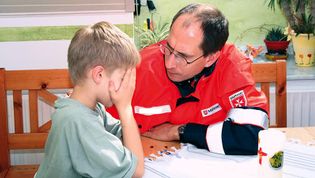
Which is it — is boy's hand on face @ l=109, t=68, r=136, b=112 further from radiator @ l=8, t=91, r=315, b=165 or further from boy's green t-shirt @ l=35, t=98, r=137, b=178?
radiator @ l=8, t=91, r=315, b=165

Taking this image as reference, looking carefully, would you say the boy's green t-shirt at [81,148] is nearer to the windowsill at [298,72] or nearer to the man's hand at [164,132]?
the man's hand at [164,132]

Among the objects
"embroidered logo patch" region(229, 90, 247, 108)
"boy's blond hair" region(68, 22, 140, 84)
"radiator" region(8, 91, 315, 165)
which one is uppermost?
"boy's blond hair" region(68, 22, 140, 84)

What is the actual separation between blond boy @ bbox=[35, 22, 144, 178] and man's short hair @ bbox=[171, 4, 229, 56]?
406mm

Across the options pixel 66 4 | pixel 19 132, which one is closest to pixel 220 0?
pixel 66 4

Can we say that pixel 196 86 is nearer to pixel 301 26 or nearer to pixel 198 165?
pixel 198 165

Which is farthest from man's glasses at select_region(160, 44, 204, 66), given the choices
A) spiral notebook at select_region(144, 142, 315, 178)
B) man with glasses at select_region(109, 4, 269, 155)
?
spiral notebook at select_region(144, 142, 315, 178)

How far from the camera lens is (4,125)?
1.83 m

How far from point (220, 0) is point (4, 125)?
1.57 metres

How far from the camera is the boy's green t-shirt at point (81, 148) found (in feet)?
3.73

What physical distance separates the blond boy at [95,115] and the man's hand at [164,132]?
0.85 feet

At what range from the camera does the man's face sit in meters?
1.56

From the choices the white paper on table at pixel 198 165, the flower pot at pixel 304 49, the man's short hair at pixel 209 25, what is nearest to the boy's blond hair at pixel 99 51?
the white paper on table at pixel 198 165

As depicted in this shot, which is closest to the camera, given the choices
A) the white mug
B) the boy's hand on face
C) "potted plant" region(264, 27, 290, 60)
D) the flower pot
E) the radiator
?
the white mug

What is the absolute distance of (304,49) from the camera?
2.69 metres
